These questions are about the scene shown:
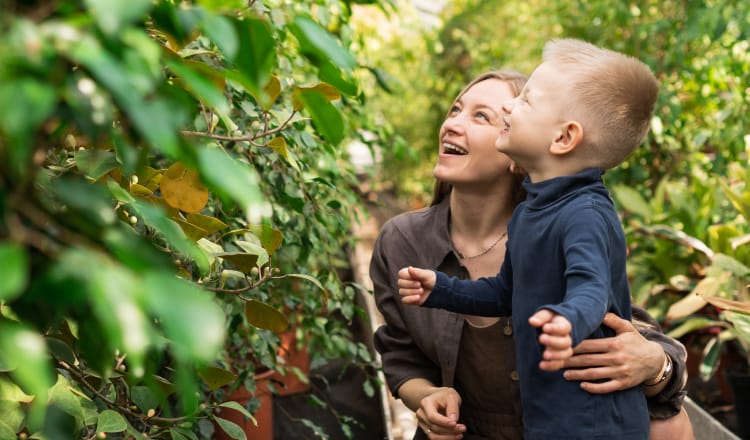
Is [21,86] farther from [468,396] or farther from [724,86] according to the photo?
[724,86]

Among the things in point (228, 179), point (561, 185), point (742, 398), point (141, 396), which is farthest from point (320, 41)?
point (742, 398)

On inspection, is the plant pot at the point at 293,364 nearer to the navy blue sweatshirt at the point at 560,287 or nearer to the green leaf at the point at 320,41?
the navy blue sweatshirt at the point at 560,287

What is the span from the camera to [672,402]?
1892 millimetres

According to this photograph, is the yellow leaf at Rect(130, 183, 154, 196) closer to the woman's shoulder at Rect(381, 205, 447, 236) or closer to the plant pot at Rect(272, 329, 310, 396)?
the woman's shoulder at Rect(381, 205, 447, 236)

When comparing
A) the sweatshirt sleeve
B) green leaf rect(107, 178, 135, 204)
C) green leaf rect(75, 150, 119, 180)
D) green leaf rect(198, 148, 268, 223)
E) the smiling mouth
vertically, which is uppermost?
green leaf rect(198, 148, 268, 223)

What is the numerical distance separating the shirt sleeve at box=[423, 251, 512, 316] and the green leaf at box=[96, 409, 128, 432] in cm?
67

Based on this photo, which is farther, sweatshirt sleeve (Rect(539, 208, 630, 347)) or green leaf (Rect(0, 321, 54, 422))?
sweatshirt sleeve (Rect(539, 208, 630, 347))

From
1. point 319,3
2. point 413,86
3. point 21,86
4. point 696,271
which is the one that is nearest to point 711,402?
point 696,271

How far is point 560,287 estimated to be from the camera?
1.58m

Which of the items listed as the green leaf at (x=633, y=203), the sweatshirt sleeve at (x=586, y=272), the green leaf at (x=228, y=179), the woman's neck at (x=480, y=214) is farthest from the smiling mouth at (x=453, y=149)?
the green leaf at (x=633, y=203)

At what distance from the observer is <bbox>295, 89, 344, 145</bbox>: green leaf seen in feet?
2.90

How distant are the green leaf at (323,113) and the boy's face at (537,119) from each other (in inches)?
32.0

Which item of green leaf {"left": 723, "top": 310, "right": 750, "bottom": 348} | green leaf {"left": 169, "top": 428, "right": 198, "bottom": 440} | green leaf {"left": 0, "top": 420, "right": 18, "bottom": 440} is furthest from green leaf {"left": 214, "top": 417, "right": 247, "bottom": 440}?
green leaf {"left": 723, "top": 310, "right": 750, "bottom": 348}

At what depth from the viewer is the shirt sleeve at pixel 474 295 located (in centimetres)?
173
